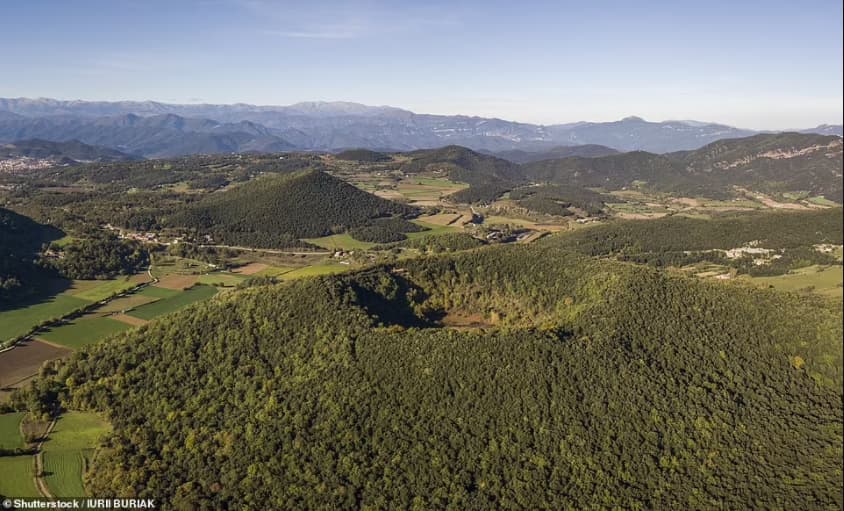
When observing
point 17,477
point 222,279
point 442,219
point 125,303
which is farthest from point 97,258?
point 442,219

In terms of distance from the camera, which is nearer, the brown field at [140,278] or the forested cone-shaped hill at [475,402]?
the forested cone-shaped hill at [475,402]

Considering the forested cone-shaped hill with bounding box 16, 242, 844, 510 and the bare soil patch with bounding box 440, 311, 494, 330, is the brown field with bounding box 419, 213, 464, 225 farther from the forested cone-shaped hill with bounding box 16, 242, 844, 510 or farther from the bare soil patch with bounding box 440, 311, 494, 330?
the forested cone-shaped hill with bounding box 16, 242, 844, 510

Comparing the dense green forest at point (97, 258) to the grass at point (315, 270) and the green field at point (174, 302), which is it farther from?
the grass at point (315, 270)

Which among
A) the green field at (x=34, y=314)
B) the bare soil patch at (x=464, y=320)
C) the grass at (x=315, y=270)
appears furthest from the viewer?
the grass at (x=315, y=270)

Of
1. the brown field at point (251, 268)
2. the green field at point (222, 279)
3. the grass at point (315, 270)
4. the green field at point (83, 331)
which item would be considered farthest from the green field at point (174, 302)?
the grass at point (315, 270)

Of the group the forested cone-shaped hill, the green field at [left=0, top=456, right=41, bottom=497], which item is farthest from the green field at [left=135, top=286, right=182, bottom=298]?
the green field at [left=0, top=456, right=41, bottom=497]

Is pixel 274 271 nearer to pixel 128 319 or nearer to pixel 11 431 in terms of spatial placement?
pixel 128 319

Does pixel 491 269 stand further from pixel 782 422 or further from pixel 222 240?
pixel 222 240
